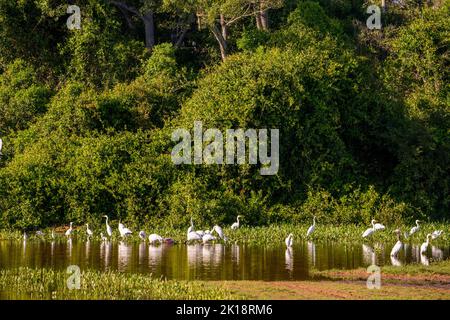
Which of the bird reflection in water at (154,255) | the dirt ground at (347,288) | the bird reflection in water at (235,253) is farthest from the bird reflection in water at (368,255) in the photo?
the bird reflection in water at (154,255)

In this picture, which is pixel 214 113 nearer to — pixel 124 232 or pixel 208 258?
pixel 124 232

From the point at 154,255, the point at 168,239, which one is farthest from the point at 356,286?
the point at 168,239

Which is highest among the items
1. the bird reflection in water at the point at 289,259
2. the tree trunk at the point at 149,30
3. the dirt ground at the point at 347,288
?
the tree trunk at the point at 149,30

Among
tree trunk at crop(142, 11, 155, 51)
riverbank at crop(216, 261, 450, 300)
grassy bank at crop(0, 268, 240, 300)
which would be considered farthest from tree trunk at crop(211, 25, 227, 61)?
grassy bank at crop(0, 268, 240, 300)

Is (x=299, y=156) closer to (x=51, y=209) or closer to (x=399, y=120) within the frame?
(x=399, y=120)

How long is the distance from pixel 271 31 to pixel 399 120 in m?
9.10

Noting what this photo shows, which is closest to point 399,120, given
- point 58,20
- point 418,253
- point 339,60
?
point 339,60

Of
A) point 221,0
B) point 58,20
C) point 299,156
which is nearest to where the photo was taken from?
point 299,156

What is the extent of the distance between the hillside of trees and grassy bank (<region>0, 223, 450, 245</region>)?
167 centimetres

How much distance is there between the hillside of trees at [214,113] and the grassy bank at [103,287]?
12.7m

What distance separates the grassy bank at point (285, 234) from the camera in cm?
3011

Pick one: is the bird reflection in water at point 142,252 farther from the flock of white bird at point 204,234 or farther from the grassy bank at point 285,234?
the grassy bank at point 285,234

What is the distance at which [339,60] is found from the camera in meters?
38.6
